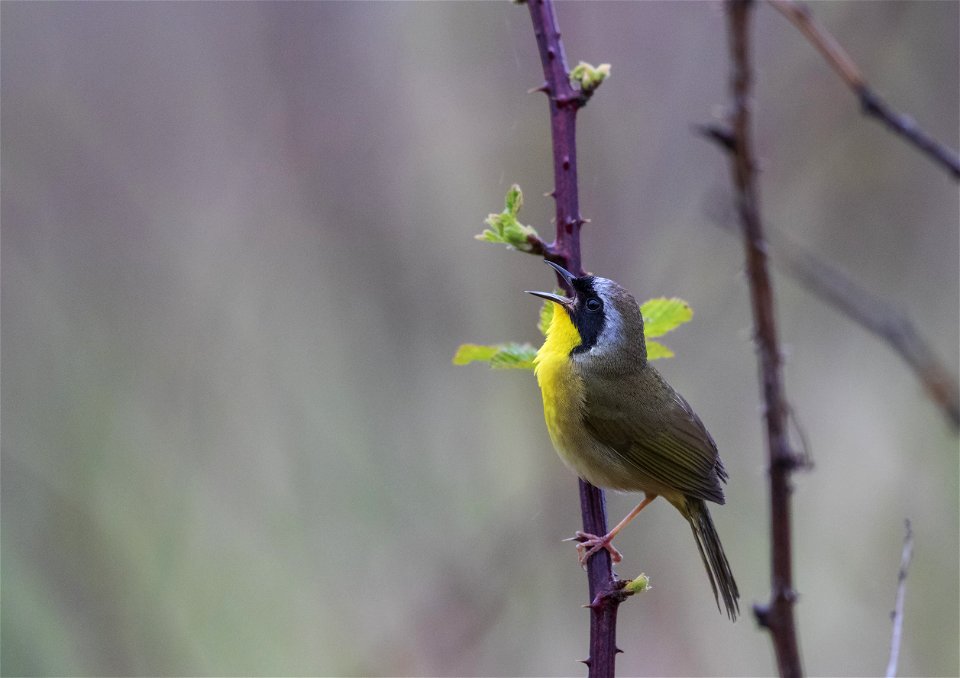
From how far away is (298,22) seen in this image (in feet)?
19.1

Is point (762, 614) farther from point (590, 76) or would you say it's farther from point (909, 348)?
point (590, 76)

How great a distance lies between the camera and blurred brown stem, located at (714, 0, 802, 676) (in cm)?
183

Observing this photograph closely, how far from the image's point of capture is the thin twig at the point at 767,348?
1825mm

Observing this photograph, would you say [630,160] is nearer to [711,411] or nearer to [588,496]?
[711,411]

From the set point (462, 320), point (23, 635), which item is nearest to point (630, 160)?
point (462, 320)

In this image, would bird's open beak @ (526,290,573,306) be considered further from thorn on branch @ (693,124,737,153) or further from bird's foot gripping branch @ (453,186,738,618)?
thorn on branch @ (693,124,737,153)

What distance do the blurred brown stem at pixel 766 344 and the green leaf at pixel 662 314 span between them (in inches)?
17.6

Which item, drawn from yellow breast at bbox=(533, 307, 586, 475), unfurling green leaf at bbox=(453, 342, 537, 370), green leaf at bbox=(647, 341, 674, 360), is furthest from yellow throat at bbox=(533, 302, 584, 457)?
unfurling green leaf at bbox=(453, 342, 537, 370)

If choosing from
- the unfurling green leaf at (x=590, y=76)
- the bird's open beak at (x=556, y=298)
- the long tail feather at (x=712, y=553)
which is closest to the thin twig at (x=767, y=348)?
the unfurling green leaf at (x=590, y=76)

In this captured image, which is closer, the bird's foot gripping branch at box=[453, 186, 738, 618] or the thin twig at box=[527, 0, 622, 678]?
the thin twig at box=[527, 0, 622, 678]

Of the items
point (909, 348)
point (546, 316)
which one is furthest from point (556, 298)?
point (909, 348)

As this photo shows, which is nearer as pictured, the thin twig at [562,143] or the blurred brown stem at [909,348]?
the blurred brown stem at [909,348]

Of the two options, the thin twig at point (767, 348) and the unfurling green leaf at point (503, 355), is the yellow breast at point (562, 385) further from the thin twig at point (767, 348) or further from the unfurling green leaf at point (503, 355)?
the thin twig at point (767, 348)

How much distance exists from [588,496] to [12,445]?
127 inches
